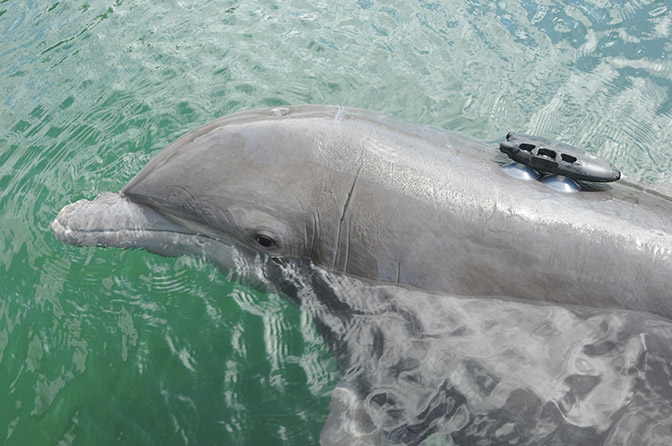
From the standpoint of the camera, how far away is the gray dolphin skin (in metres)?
3.69

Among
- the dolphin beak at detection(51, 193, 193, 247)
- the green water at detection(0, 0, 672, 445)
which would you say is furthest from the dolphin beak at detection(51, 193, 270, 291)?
the green water at detection(0, 0, 672, 445)

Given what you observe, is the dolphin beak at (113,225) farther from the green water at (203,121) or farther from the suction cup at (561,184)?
the suction cup at (561,184)

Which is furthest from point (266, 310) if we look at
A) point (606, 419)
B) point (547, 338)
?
point (606, 419)

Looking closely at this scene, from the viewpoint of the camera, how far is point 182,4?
9422mm

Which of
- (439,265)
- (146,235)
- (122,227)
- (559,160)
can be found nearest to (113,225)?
(122,227)

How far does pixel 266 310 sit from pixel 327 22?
17.3ft

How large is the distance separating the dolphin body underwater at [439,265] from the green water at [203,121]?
79cm

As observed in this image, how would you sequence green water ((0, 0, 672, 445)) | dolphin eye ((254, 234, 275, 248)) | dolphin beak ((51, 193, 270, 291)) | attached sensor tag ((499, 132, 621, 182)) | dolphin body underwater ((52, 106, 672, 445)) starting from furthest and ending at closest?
1. green water ((0, 0, 672, 445))
2. dolphin beak ((51, 193, 270, 291))
3. dolphin eye ((254, 234, 275, 248))
4. attached sensor tag ((499, 132, 621, 182))
5. dolphin body underwater ((52, 106, 672, 445))

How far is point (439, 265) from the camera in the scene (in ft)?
12.6

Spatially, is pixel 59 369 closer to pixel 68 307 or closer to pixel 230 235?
pixel 68 307

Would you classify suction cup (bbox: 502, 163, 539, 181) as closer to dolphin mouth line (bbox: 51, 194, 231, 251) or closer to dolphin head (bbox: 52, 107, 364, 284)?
dolphin head (bbox: 52, 107, 364, 284)

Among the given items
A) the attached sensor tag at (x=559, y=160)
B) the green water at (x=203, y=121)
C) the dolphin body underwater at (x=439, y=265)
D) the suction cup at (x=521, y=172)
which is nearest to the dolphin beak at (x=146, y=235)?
the dolphin body underwater at (x=439, y=265)

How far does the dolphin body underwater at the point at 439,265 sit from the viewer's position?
366 cm

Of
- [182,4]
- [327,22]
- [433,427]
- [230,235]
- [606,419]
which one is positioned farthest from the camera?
[182,4]
